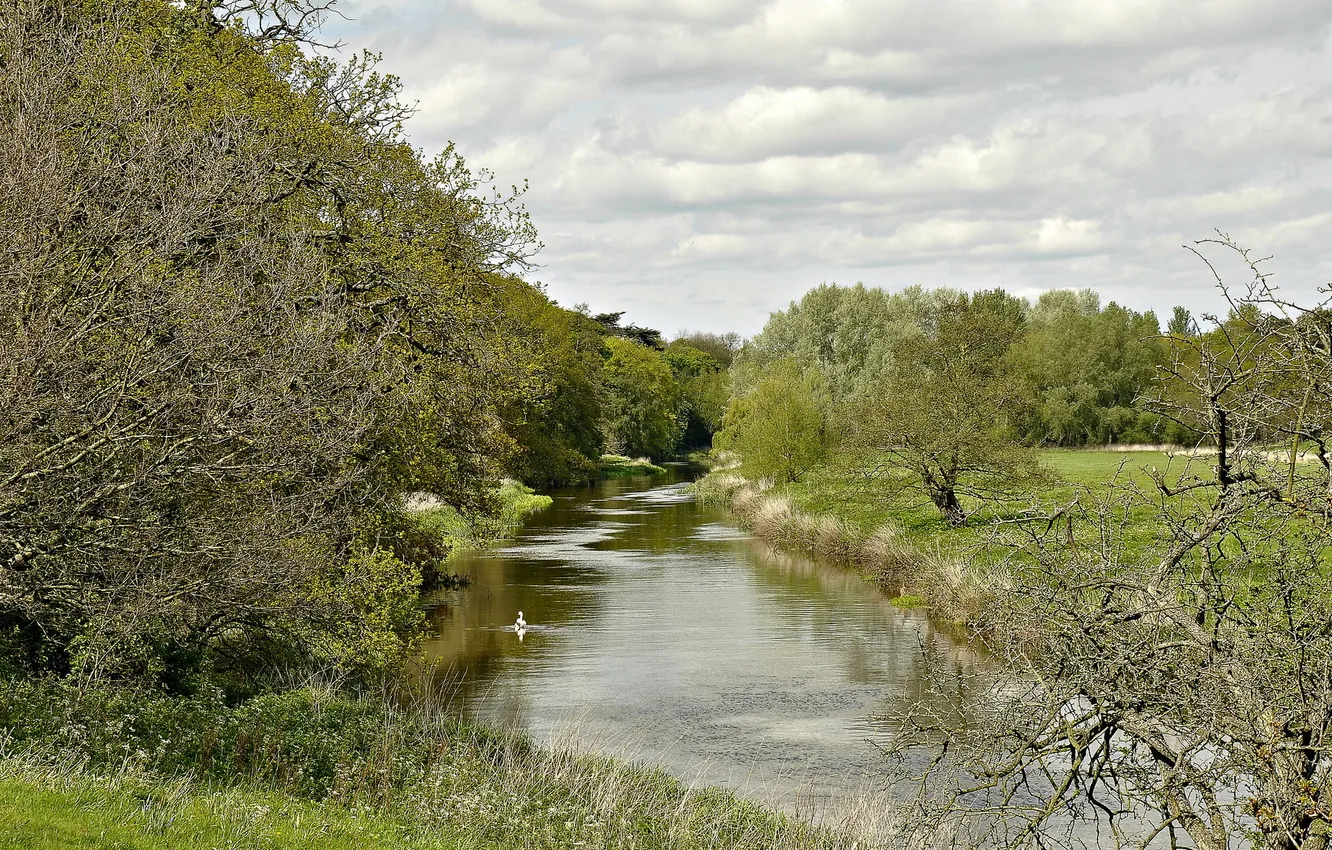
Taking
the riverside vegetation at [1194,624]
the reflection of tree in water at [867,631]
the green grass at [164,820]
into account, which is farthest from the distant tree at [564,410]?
the riverside vegetation at [1194,624]

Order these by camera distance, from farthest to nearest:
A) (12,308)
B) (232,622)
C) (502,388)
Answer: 1. (502,388)
2. (232,622)
3. (12,308)

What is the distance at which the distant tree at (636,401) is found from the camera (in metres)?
90.2

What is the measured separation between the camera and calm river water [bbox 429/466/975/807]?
17.6m

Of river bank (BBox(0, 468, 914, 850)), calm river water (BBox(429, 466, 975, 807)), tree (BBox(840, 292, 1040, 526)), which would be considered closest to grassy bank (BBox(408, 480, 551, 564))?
calm river water (BBox(429, 466, 975, 807))

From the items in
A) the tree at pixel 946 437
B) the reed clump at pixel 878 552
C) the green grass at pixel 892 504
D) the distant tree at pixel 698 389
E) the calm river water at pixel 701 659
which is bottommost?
the calm river water at pixel 701 659

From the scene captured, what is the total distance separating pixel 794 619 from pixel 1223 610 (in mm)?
20309

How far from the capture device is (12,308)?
1091cm

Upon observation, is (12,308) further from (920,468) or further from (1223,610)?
(920,468)

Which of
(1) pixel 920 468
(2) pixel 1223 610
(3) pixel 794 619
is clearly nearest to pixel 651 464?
(1) pixel 920 468

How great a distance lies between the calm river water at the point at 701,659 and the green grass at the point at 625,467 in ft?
144

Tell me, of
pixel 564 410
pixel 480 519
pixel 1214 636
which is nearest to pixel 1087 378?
pixel 564 410

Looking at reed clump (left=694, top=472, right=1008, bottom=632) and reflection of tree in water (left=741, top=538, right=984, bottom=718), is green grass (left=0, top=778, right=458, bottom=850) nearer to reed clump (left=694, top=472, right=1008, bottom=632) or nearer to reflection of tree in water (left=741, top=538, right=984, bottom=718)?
reflection of tree in water (left=741, top=538, right=984, bottom=718)

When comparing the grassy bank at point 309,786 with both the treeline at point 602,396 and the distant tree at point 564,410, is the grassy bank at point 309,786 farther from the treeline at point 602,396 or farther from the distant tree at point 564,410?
the distant tree at point 564,410

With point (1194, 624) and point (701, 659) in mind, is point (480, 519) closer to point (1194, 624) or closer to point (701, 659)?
point (701, 659)
